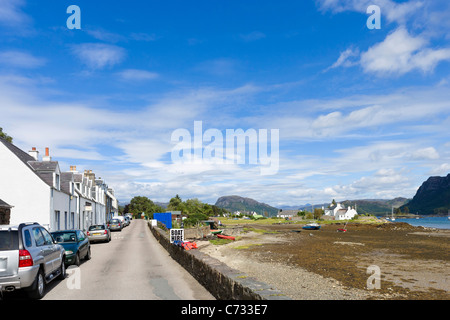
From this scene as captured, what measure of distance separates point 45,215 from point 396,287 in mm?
25355

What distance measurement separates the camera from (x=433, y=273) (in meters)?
21.7

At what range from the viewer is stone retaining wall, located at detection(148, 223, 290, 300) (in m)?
6.87

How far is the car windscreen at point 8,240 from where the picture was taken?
916 centimetres

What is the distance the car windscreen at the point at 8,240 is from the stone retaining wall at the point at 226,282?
16.3 ft

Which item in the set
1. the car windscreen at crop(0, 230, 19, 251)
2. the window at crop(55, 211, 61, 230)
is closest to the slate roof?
the window at crop(55, 211, 61, 230)

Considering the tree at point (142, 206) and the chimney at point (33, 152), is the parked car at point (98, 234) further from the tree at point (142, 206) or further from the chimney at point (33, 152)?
the tree at point (142, 206)

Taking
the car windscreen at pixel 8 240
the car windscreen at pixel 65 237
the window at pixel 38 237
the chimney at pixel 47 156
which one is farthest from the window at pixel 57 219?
the car windscreen at pixel 8 240

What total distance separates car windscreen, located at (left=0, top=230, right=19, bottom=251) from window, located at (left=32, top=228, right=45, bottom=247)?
3.47ft

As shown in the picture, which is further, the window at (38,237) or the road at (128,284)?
the window at (38,237)

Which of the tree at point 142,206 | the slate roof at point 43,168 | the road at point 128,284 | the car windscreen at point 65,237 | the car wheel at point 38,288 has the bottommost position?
the tree at point 142,206

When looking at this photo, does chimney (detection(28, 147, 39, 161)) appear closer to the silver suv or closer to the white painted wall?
the white painted wall

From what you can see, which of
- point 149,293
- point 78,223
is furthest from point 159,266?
point 78,223

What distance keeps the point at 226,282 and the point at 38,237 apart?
5.98 m

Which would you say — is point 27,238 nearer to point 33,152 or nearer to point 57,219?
point 57,219
